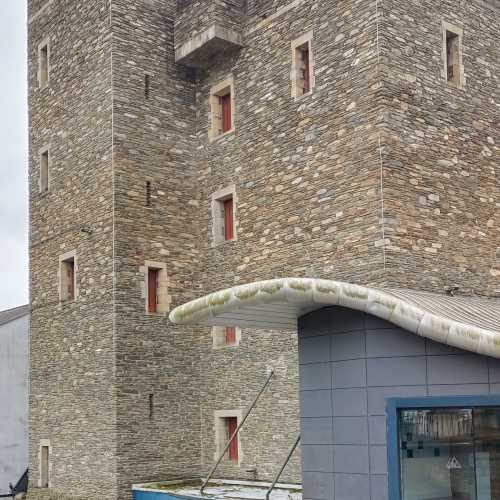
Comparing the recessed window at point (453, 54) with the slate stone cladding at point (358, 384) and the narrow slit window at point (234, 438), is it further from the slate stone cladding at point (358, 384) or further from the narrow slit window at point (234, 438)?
the narrow slit window at point (234, 438)

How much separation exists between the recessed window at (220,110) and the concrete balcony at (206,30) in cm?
76

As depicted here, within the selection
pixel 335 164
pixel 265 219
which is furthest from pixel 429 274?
pixel 265 219

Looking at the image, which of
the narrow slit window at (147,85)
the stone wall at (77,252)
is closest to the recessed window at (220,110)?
the narrow slit window at (147,85)

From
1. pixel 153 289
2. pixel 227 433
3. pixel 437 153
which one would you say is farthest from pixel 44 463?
pixel 437 153

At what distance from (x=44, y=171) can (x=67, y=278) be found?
9.69 feet

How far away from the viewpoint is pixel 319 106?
17359 mm

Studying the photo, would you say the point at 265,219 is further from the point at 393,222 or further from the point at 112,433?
the point at 112,433

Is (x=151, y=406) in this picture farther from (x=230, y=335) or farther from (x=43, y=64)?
(x=43, y=64)

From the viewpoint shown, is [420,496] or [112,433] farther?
[112,433]

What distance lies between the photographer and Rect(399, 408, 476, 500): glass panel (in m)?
12.9

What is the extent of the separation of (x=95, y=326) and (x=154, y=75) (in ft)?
18.9

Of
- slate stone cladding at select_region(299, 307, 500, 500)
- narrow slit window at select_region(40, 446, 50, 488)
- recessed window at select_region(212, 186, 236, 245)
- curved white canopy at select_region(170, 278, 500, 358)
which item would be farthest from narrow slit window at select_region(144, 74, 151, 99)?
narrow slit window at select_region(40, 446, 50, 488)

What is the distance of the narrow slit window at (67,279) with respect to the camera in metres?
21.1

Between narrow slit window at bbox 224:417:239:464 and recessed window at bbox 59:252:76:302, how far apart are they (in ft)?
15.3
